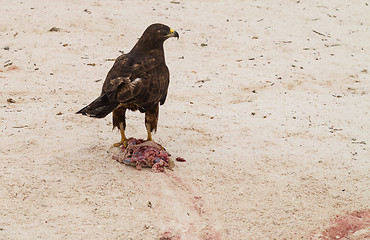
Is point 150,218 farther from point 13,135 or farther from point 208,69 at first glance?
point 208,69

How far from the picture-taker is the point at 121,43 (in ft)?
31.0

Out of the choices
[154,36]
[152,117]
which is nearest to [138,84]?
[152,117]

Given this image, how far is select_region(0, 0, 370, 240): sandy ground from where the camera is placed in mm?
4500

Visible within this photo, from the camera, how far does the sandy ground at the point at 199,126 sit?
4.50 m

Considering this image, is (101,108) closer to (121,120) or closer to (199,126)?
(121,120)

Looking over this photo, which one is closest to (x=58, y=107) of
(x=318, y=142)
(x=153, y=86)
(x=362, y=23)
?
(x=153, y=86)

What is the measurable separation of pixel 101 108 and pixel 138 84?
0.49m

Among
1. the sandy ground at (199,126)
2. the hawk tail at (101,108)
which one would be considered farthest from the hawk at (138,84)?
the sandy ground at (199,126)

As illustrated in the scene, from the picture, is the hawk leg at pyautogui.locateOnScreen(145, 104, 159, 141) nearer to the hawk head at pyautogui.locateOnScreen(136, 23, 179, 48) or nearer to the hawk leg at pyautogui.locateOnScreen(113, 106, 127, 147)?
the hawk leg at pyautogui.locateOnScreen(113, 106, 127, 147)

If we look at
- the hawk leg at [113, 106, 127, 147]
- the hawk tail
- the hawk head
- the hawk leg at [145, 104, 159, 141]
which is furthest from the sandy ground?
the hawk head

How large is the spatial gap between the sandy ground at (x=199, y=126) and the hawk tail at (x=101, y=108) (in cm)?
68

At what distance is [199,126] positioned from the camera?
21.6 feet

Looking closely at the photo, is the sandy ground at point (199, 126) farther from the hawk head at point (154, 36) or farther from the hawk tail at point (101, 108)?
the hawk head at point (154, 36)

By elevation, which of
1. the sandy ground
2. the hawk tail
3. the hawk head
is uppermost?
the hawk head
